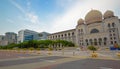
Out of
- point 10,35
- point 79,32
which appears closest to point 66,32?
point 79,32

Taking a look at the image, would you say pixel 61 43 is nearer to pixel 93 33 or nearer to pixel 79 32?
pixel 79 32

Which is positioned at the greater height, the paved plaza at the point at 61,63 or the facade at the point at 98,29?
the facade at the point at 98,29

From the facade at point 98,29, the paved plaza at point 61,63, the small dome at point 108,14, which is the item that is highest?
the small dome at point 108,14

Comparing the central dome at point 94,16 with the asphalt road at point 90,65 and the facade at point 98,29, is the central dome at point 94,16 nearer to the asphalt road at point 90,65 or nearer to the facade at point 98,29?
the facade at point 98,29

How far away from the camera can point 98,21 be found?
230ft

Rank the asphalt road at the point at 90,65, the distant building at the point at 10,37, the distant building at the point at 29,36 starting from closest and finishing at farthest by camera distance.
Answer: the asphalt road at the point at 90,65, the distant building at the point at 29,36, the distant building at the point at 10,37

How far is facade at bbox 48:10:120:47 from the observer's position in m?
61.4

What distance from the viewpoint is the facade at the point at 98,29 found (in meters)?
61.4

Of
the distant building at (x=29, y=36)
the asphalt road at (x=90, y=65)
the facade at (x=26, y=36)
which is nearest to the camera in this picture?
the asphalt road at (x=90, y=65)

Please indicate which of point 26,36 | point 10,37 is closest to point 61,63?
point 26,36

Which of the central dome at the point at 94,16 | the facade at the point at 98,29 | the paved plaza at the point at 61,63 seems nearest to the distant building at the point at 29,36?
the facade at the point at 98,29

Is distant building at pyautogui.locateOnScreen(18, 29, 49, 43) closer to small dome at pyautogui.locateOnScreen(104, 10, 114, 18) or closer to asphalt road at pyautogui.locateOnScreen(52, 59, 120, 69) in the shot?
small dome at pyautogui.locateOnScreen(104, 10, 114, 18)

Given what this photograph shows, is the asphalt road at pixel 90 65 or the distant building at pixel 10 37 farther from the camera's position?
the distant building at pixel 10 37

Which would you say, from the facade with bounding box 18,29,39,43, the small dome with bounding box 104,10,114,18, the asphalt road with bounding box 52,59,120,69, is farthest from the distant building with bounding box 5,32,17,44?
the asphalt road with bounding box 52,59,120,69
